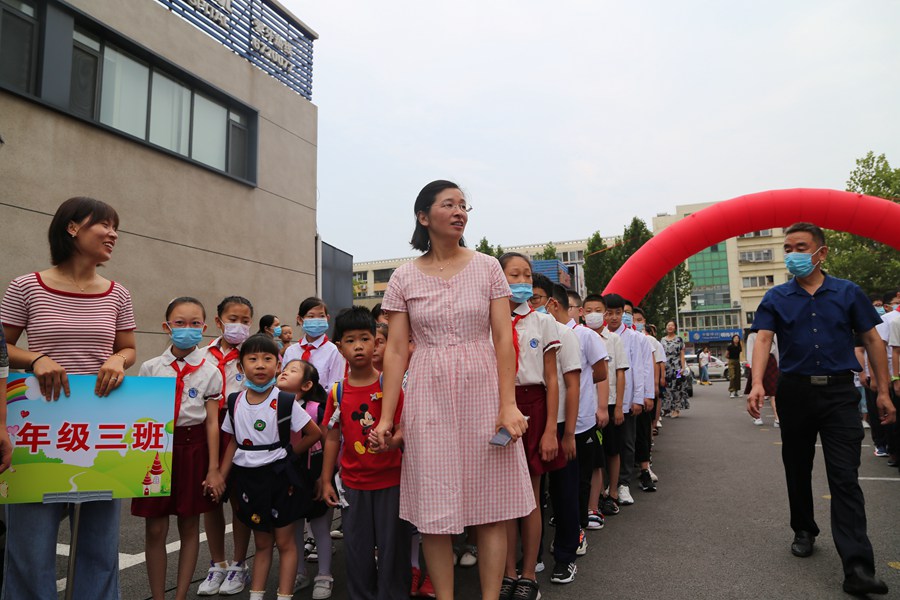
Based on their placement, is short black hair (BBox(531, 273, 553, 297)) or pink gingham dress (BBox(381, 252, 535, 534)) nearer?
pink gingham dress (BBox(381, 252, 535, 534))

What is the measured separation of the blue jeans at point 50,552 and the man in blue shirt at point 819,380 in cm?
371

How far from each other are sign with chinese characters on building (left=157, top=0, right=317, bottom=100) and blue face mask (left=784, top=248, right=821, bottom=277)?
1223 centimetres

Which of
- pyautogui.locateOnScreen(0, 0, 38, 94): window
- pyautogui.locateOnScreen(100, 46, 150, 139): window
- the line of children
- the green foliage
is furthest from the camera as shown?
the green foliage

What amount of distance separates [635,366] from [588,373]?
197 cm

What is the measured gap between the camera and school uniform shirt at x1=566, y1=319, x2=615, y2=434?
14.4ft

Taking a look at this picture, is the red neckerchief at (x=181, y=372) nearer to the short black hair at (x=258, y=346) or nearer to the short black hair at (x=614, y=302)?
the short black hair at (x=258, y=346)

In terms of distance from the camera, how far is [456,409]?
253 cm

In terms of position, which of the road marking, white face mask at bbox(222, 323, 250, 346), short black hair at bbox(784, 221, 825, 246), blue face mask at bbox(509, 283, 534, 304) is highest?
short black hair at bbox(784, 221, 825, 246)

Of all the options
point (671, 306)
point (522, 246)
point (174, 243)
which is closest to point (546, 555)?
point (174, 243)

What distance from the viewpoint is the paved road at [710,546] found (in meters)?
3.56

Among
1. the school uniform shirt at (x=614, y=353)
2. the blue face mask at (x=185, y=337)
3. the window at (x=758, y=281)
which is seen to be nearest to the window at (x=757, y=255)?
the window at (x=758, y=281)

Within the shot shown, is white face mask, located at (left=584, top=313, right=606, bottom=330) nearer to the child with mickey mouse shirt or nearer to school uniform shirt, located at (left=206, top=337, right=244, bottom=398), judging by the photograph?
the child with mickey mouse shirt

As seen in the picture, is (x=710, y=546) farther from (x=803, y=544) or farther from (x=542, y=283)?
(x=542, y=283)

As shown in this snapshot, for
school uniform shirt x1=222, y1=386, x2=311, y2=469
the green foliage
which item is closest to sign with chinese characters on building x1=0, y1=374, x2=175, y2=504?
school uniform shirt x1=222, y1=386, x2=311, y2=469
